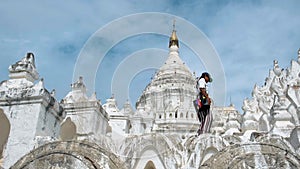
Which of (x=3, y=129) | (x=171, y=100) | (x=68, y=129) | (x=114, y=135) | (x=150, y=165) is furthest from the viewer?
(x=171, y=100)

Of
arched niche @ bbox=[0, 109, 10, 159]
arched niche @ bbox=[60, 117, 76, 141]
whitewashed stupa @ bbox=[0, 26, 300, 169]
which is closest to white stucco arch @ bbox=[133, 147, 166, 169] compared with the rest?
whitewashed stupa @ bbox=[0, 26, 300, 169]

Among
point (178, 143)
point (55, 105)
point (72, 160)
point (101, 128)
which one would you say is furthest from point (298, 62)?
point (72, 160)

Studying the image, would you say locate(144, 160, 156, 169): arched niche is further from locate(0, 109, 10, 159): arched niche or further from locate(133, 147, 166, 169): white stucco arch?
locate(0, 109, 10, 159): arched niche

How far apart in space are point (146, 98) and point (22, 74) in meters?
31.7

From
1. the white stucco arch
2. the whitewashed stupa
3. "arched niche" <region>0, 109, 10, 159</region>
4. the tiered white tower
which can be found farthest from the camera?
the tiered white tower

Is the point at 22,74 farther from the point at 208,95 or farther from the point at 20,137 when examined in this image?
the point at 208,95

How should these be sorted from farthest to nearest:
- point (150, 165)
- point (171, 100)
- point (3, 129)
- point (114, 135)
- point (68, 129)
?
point (171, 100), point (114, 135), point (150, 165), point (68, 129), point (3, 129)

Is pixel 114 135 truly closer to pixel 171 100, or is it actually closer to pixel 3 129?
pixel 3 129

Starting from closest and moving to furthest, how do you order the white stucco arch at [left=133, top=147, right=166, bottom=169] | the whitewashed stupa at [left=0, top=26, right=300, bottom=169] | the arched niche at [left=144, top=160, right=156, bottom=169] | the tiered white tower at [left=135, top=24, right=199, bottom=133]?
the whitewashed stupa at [left=0, top=26, right=300, bottom=169] → the white stucco arch at [left=133, top=147, right=166, bottom=169] → the arched niche at [left=144, top=160, right=156, bottom=169] → the tiered white tower at [left=135, top=24, right=199, bottom=133]

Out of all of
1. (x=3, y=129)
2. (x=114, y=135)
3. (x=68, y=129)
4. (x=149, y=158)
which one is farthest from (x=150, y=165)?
(x=3, y=129)

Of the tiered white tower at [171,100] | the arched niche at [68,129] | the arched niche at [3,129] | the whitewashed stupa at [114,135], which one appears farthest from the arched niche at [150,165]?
the tiered white tower at [171,100]

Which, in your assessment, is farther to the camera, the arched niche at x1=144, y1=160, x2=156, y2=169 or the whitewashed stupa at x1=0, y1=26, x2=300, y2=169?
the arched niche at x1=144, y1=160, x2=156, y2=169

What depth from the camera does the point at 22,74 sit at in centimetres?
791

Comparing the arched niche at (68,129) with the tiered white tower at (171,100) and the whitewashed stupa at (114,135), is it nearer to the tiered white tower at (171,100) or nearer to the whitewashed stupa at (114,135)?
the whitewashed stupa at (114,135)
